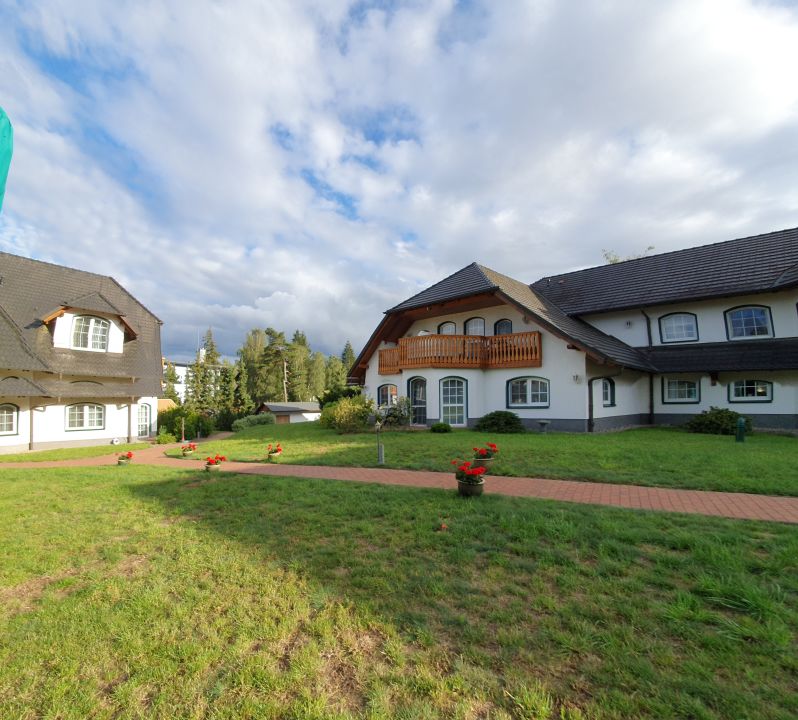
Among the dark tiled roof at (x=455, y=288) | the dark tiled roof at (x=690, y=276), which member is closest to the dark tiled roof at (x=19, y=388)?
the dark tiled roof at (x=455, y=288)

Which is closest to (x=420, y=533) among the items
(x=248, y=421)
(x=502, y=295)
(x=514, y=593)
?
(x=514, y=593)

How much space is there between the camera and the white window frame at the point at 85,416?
17953 mm

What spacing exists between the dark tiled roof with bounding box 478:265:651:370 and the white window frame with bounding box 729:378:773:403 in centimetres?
307

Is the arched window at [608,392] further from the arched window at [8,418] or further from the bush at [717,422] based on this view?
the arched window at [8,418]

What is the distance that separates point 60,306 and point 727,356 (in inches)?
1107

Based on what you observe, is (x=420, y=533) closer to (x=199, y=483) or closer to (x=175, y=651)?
(x=175, y=651)

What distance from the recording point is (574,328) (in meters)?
16.4

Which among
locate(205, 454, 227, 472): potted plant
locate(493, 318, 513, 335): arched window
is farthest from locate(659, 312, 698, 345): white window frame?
locate(205, 454, 227, 472): potted plant

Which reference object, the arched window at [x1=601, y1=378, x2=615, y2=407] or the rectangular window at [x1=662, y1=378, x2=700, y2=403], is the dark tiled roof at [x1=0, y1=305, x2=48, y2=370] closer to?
the arched window at [x1=601, y1=378, x2=615, y2=407]

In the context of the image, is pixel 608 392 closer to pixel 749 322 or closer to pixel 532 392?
pixel 532 392

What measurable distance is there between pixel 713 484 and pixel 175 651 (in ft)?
25.5

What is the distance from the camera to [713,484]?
6637mm

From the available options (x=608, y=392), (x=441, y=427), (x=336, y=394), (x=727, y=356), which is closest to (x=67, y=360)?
(x=336, y=394)

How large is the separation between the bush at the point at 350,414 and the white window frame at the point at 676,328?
13050 millimetres
